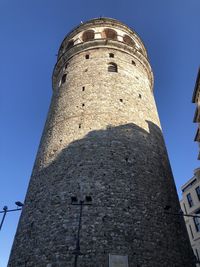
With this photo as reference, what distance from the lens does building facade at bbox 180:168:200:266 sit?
21297mm

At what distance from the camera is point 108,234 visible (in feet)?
28.4

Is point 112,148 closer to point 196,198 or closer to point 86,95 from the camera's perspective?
point 86,95

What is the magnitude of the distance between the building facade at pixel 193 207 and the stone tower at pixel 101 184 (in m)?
10.7

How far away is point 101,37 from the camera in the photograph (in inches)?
707

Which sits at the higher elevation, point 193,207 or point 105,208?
point 193,207

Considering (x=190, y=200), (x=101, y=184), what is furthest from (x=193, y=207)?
(x=101, y=184)

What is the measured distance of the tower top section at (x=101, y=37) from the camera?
1733cm

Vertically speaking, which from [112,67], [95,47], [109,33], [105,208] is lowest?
[105,208]

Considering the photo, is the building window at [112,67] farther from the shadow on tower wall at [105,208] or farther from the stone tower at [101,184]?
the shadow on tower wall at [105,208]

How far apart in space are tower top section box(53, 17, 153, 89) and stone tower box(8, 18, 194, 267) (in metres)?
2.40

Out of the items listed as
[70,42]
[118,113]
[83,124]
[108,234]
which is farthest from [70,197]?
[70,42]

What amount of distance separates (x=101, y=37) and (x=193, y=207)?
1481cm

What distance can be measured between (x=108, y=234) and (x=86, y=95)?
694cm

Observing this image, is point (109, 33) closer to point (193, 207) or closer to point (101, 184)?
point (101, 184)
